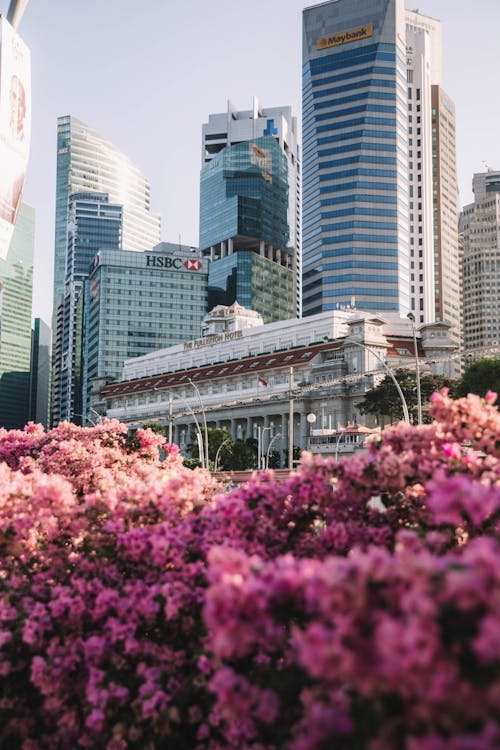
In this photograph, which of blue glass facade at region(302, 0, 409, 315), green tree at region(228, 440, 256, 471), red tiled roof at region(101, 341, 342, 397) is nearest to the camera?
green tree at region(228, 440, 256, 471)

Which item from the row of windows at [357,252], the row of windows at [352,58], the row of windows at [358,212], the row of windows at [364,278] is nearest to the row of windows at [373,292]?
the row of windows at [364,278]

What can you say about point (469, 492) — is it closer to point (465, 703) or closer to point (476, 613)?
point (476, 613)

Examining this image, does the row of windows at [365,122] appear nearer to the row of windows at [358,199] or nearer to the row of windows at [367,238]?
the row of windows at [358,199]

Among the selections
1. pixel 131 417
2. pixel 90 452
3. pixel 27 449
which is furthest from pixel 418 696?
pixel 131 417

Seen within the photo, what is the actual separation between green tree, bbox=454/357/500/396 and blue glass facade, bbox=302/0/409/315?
9262 centimetres

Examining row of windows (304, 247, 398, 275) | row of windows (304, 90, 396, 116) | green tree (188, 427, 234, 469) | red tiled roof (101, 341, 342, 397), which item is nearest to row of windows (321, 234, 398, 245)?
row of windows (304, 247, 398, 275)

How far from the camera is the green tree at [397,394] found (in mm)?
89250

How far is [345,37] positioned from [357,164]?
36536 millimetres

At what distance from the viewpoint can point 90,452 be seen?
20594 millimetres

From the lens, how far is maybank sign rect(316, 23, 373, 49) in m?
186

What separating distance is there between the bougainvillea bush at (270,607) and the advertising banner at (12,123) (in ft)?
105

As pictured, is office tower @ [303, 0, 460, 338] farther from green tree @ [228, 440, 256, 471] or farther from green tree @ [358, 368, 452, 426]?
green tree @ [228, 440, 256, 471]

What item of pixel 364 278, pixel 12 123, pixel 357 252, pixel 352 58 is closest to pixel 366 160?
pixel 357 252

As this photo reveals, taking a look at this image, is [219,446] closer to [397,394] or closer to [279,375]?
[397,394]
